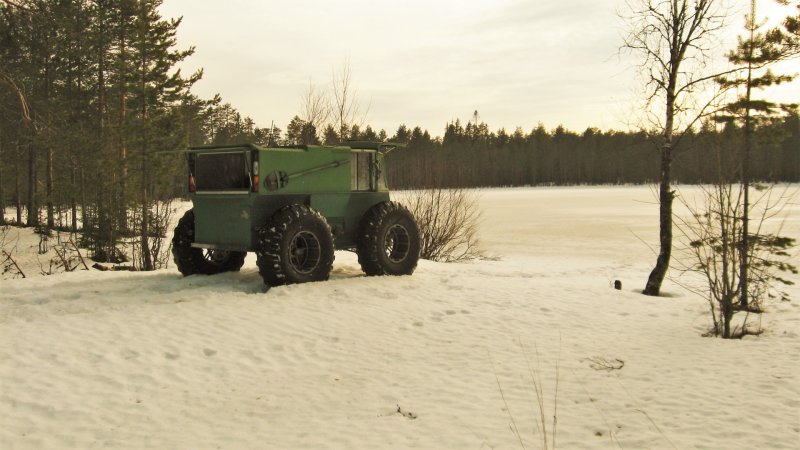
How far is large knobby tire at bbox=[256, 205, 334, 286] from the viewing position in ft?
26.4

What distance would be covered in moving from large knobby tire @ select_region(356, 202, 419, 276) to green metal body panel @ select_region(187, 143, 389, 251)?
319mm

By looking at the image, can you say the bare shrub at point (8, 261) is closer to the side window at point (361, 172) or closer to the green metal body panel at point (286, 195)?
the green metal body panel at point (286, 195)

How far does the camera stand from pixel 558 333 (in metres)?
7.07

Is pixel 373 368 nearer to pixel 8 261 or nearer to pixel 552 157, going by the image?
pixel 8 261

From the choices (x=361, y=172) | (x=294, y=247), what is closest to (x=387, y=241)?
(x=361, y=172)

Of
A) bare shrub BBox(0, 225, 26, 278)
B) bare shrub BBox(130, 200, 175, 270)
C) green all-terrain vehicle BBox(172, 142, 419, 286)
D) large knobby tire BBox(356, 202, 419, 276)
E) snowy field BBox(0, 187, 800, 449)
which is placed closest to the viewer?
snowy field BBox(0, 187, 800, 449)

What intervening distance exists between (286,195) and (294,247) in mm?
800

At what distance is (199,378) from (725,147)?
8.25 metres

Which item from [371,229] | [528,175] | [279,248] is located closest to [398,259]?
[371,229]

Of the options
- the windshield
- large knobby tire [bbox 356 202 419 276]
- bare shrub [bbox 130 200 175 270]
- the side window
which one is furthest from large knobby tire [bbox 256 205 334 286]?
bare shrub [bbox 130 200 175 270]

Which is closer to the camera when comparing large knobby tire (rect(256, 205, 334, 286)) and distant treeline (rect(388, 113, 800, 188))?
large knobby tire (rect(256, 205, 334, 286))

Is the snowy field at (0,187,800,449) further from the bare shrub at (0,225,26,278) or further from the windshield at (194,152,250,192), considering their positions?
the bare shrub at (0,225,26,278)

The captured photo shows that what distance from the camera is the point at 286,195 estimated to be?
8.59m

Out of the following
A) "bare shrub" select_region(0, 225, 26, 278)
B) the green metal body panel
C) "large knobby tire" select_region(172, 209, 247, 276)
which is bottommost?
"bare shrub" select_region(0, 225, 26, 278)
